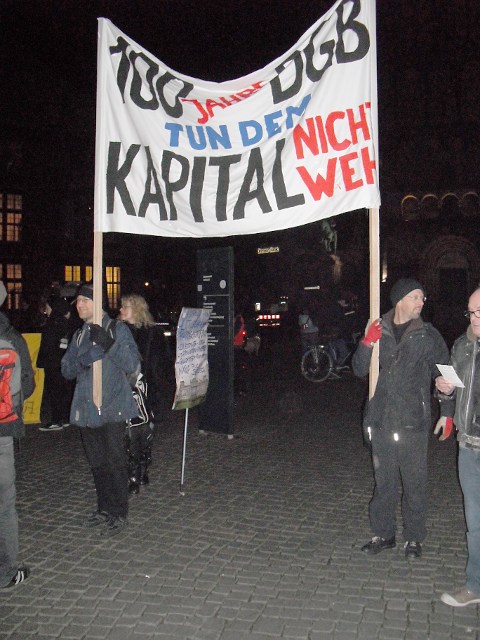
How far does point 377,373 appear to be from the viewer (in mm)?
4902

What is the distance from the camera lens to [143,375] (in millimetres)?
6492

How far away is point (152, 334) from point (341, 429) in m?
4.22

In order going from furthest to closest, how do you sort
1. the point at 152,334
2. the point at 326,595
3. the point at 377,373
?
the point at 152,334 < the point at 377,373 < the point at 326,595

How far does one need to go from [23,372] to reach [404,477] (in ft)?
9.55

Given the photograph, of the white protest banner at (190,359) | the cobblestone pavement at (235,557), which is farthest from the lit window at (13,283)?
the white protest banner at (190,359)

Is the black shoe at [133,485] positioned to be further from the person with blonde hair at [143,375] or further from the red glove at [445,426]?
the red glove at [445,426]

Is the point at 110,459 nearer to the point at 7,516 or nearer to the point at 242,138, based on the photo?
the point at 7,516

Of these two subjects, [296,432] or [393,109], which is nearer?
[296,432]

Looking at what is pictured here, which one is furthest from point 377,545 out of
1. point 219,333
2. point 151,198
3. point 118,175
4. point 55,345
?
point 55,345

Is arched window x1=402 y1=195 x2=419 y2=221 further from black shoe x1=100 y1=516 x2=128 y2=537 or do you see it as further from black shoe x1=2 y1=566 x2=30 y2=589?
black shoe x1=2 y1=566 x2=30 y2=589

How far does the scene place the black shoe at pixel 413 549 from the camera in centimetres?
Answer: 487

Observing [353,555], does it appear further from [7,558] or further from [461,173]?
[461,173]

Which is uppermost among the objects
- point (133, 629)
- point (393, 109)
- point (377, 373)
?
point (393, 109)

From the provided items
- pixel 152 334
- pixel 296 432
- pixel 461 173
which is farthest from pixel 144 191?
pixel 461 173
